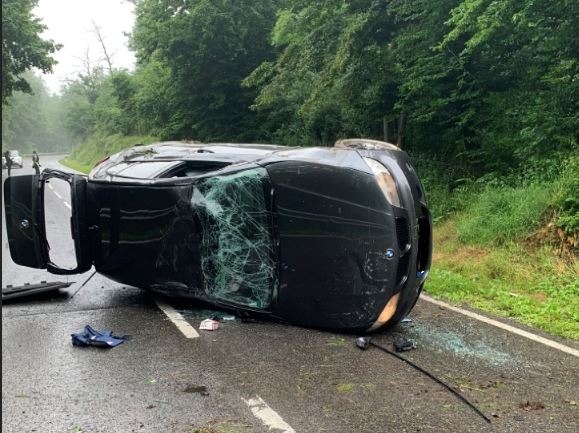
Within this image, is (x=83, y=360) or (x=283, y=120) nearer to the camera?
(x=83, y=360)

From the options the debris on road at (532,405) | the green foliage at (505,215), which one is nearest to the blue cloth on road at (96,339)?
the debris on road at (532,405)

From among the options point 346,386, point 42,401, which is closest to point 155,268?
point 42,401

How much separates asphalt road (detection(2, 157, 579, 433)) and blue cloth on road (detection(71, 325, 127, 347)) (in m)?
0.08

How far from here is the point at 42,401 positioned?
3377 mm

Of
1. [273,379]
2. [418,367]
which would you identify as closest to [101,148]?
[273,379]

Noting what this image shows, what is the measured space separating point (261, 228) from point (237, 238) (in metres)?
0.26

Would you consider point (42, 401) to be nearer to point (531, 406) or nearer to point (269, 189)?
point (269, 189)

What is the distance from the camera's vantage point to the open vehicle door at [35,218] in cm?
543

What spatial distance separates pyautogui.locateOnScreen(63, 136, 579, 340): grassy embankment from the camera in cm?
538

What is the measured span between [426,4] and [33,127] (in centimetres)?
9694

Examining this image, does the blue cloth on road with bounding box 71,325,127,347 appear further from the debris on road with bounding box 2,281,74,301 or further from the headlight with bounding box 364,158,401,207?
the headlight with bounding box 364,158,401,207

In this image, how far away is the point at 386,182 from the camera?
4039mm

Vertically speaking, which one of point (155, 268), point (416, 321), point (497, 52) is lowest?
point (416, 321)

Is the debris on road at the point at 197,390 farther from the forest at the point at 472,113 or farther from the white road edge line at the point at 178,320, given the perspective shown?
the forest at the point at 472,113
